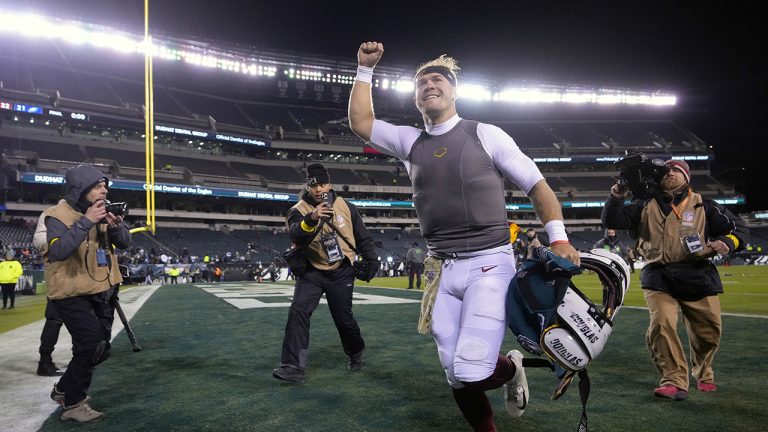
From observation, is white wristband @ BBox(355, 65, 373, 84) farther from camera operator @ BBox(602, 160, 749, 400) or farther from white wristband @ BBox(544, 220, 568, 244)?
camera operator @ BBox(602, 160, 749, 400)

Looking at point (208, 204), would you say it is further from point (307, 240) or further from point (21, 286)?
point (307, 240)

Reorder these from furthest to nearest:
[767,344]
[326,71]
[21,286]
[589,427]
→ [326,71] → [21,286] → [767,344] → [589,427]

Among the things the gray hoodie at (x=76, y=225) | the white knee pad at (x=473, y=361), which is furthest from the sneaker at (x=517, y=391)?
the gray hoodie at (x=76, y=225)

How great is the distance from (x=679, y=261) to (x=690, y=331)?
0.65m

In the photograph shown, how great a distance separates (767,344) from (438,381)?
13.7ft

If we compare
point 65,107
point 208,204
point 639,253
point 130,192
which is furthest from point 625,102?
point 639,253

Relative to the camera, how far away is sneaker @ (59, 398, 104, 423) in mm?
3434

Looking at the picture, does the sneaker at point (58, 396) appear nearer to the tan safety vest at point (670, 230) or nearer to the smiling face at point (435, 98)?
the smiling face at point (435, 98)

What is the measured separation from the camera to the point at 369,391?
4129 mm

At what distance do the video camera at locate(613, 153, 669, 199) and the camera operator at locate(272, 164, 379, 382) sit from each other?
2474 millimetres

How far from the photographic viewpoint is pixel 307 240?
15.3 ft

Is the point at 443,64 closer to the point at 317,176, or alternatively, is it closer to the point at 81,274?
the point at 317,176

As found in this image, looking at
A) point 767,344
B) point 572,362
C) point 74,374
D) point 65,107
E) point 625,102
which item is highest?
point 625,102

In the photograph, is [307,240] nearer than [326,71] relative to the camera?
Yes
